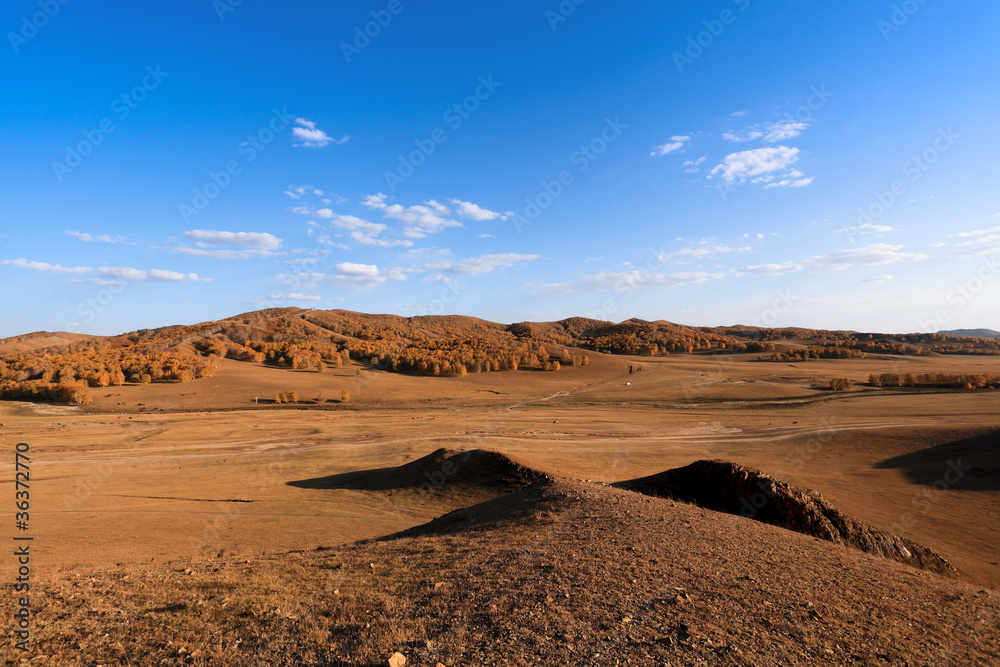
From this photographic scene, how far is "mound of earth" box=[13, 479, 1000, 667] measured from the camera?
5723mm

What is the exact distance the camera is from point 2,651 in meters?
5.66

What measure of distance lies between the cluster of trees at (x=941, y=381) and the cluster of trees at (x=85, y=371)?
9505cm

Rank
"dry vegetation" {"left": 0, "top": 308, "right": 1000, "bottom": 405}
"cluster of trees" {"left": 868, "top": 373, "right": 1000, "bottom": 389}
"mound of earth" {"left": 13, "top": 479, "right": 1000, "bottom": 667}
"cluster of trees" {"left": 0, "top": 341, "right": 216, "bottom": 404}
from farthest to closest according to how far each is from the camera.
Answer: "dry vegetation" {"left": 0, "top": 308, "right": 1000, "bottom": 405} → "cluster of trees" {"left": 868, "top": 373, "right": 1000, "bottom": 389} → "cluster of trees" {"left": 0, "top": 341, "right": 216, "bottom": 404} → "mound of earth" {"left": 13, "top": 479, "right": 1000, "bottom": 667}

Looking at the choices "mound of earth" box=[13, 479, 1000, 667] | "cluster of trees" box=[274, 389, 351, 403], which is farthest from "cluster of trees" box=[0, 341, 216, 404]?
"mound of earth" box=[13, 479, 1000, 667]

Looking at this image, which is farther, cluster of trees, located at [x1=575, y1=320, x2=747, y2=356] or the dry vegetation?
cluster of trees, located at [x1=575, y1=320, x2=747, y2=356]

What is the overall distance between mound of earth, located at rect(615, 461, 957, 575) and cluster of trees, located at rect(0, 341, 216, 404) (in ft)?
203

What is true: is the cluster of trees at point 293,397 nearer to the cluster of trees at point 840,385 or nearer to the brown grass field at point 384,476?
the brown grass field at point 384,476

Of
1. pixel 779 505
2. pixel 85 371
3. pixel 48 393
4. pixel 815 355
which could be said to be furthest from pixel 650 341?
pixel 48 393

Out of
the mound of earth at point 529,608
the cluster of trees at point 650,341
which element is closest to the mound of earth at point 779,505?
the mound of earth at point 529,608

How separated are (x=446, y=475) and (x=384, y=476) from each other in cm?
368

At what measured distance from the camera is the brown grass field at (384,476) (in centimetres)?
673

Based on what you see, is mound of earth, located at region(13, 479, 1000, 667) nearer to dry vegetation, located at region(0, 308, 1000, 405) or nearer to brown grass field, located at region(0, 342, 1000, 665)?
brown grass field, located at region(0, 342, 1000, 665)

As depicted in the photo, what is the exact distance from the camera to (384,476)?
77.2ft

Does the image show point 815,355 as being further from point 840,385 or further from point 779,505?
point 779,505
